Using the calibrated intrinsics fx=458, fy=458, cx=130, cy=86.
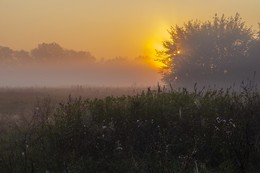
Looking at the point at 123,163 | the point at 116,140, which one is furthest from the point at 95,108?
the point at 123,163

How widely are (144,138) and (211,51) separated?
39.9 m

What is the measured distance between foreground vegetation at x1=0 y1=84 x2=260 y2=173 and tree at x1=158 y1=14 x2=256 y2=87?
3632cm

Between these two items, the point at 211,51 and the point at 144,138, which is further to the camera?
the point at 211,51

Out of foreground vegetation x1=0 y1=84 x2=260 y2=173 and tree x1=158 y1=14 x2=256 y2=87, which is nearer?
foreground vegetation x1=0 y1=84 x2=260 y2=173

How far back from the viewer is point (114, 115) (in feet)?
41.9

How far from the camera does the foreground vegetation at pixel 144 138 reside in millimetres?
10250

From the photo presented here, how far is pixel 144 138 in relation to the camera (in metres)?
11.7

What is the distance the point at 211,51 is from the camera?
50.3 meters

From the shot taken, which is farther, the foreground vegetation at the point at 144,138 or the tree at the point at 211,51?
the tree at the point at 211,51

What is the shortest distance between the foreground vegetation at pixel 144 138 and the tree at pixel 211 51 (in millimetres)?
36321

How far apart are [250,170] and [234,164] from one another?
507 mm

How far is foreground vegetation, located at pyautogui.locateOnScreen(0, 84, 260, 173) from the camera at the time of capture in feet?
33.6

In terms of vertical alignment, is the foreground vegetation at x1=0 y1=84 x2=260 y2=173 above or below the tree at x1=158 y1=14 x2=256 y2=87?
below

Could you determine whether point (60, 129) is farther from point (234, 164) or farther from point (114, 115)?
point (234, 164)
